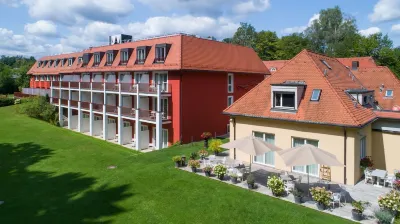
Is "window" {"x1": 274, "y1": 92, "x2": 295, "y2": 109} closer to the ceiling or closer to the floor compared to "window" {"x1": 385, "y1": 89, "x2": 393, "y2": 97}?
closer to the floor

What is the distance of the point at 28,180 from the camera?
61.0 feet

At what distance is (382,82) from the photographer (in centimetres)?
2897

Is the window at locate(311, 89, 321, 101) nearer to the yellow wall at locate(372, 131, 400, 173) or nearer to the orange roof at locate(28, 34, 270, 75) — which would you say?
the yellow wall at locate(372, 131, 400, 173)

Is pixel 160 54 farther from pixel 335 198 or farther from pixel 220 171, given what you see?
pixel 335 198

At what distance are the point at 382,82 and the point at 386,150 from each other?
1498cm

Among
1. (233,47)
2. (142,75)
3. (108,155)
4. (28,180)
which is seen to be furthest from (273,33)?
(28,180)

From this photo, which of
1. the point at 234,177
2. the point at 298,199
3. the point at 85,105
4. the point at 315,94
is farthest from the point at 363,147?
the point at 85,105

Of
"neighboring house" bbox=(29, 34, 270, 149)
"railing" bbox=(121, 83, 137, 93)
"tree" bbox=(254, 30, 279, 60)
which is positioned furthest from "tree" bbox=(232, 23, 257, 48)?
"railing" bbox=(121, 83, 137, 93)

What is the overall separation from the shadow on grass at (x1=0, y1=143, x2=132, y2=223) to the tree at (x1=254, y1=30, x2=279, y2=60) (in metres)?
65.4

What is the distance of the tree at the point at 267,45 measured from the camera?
249ft

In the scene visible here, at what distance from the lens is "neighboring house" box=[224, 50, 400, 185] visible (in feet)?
49.1

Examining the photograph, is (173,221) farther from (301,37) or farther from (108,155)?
(301,37)

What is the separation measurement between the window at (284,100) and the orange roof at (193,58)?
35.5ft

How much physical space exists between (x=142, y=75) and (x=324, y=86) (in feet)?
61.8
